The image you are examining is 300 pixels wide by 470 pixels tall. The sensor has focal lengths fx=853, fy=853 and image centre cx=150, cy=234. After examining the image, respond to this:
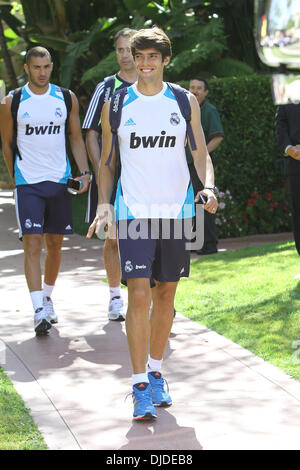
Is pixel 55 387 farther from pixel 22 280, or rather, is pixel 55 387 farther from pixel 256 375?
pixel 22 280

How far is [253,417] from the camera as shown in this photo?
4594 millimetres

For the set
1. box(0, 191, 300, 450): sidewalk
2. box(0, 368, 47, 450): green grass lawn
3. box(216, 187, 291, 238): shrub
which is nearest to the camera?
box(0, 368, 47, 450): green grass lawn

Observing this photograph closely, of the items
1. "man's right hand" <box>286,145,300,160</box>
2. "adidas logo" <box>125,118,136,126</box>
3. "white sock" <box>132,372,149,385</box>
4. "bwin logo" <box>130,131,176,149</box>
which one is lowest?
"white sock" <box>132,372,149,385</box>

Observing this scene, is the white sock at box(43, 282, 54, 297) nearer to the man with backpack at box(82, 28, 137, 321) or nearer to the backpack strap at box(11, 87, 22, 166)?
the man with backpack at box(82, 28, 137, 321)

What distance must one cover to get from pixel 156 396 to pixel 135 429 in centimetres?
45

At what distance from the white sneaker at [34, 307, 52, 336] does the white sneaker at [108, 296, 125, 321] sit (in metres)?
0.79

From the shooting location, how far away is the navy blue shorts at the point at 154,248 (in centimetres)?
468

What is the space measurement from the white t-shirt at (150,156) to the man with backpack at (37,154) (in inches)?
78.8

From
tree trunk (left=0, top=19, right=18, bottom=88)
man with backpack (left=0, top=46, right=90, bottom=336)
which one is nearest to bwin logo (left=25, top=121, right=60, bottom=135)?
man with backpack (left=0, top=46, right=90, bottom=336)

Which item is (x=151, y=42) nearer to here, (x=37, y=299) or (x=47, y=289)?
(x=37, y=299)

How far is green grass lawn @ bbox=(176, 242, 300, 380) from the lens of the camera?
6.29 meters

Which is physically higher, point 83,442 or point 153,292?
point 153,292

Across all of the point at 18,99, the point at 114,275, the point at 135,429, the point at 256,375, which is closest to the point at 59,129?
the point at 18,99

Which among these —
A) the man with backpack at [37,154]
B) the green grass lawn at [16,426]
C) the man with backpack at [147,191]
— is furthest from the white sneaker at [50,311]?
the man with backpack at [147,191]
